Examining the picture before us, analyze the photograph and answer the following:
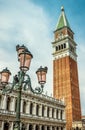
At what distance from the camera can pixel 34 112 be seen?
122 ft

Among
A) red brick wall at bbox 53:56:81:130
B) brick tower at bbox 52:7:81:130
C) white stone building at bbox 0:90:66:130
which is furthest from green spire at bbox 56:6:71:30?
white stone building at bbox 0:90:66:130

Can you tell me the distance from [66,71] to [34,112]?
22.4 meters

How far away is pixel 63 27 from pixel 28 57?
56908 mm

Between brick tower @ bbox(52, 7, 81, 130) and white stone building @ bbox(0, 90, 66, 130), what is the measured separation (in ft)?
21.5

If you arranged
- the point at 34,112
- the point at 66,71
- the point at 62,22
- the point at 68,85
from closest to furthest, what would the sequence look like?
the point at 34,112
the point at 68,85
the point at 66,71
the point at 62,22

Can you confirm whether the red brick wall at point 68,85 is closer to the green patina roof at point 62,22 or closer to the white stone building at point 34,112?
the white stone building at point 34,112

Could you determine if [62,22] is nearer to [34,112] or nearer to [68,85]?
[68,85]

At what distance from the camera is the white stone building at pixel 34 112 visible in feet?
104

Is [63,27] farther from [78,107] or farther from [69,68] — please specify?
[78,107]

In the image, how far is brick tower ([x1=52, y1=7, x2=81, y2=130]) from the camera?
5297 centimetres

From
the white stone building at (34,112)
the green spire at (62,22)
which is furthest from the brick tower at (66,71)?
the white stone building at (34,112)

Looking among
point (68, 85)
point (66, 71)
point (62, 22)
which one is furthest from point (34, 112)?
point (62, 22)

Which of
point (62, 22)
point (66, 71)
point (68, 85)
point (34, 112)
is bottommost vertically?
point (34, 112)

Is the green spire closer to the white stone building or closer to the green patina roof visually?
the green patina roof
